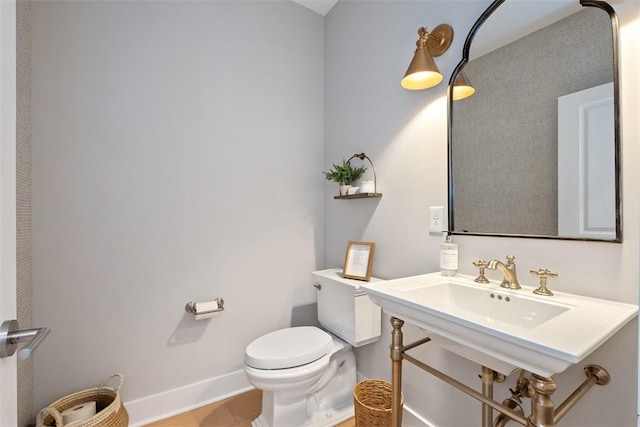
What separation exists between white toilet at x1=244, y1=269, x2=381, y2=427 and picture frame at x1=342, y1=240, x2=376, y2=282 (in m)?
0.06

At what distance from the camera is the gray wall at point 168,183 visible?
1.39m

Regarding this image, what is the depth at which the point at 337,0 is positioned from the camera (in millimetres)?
2020

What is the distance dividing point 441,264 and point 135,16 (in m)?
2.04

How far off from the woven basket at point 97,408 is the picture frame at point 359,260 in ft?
4.23

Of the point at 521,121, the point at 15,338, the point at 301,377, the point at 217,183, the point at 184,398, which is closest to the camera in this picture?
the point at 15,338

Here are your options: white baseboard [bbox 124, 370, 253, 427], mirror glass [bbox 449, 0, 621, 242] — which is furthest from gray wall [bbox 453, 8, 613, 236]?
white baseboard [bbox 124, 370, 253, 427]

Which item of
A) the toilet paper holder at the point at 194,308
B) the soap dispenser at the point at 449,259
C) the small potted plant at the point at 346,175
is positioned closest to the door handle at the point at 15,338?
the toilet paper holder at the point at 194,308

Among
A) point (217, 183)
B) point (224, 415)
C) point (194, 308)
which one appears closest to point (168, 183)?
point (217, 183)

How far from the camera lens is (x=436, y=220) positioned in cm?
136

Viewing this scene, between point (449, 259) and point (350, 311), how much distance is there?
0.62 m

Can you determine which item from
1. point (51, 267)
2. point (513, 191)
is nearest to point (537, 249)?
point (513, 191)

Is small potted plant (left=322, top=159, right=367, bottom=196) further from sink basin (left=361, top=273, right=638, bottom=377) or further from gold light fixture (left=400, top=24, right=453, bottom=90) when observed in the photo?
sink basin (left=361, top=273, right=638, bottom=377)

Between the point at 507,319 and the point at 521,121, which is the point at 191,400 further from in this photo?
the point at 521,121

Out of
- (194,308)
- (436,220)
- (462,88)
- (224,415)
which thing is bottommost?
(224,415)
